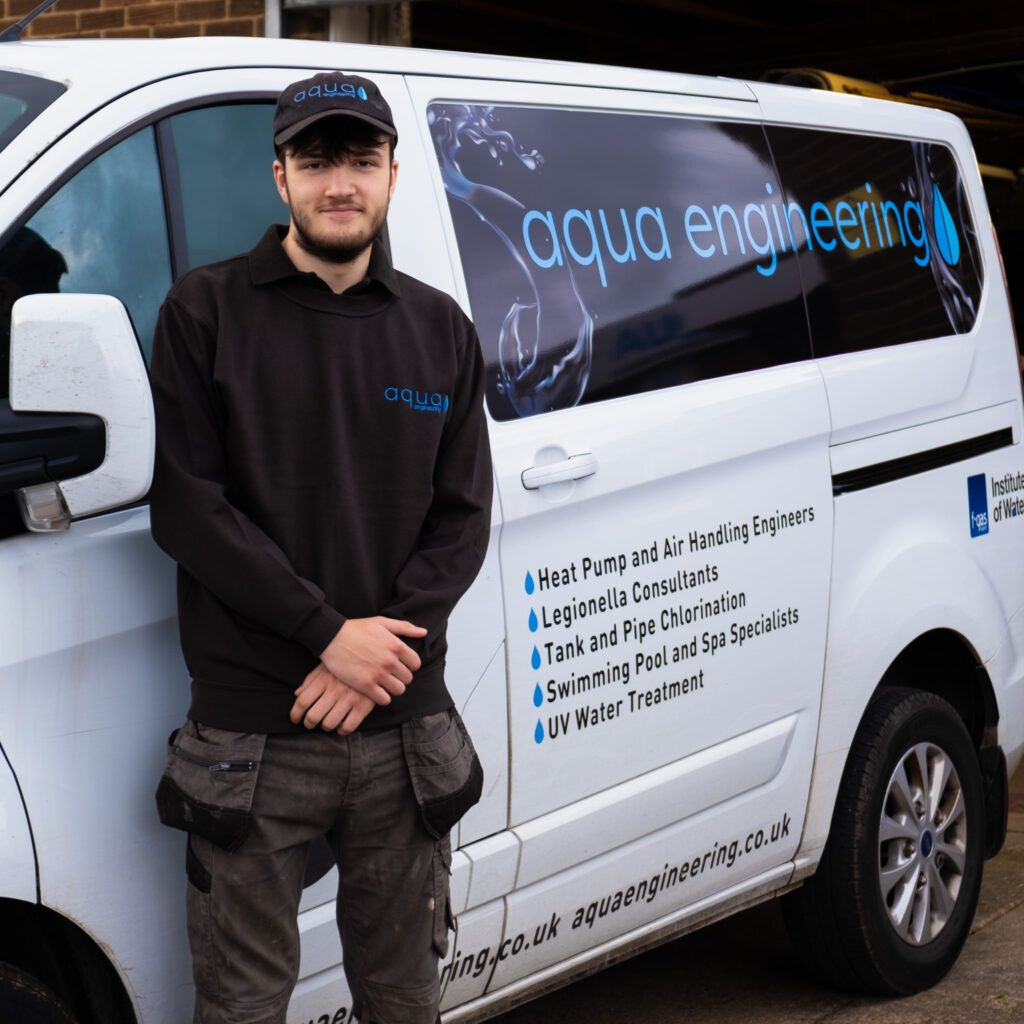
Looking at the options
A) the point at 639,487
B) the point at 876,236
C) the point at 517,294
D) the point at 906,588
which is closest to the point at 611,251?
the point at 517,294

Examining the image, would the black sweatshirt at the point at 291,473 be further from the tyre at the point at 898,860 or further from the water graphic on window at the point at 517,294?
the tyre at the point at 898,860

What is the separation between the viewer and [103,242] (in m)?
2.52

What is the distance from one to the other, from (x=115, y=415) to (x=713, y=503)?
4.74ft

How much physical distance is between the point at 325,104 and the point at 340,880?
3.78 ft

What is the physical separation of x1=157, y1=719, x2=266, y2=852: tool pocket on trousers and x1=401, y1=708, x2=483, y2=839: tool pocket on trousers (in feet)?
0.80

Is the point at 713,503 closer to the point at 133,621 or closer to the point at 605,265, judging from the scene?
the point at 605,265

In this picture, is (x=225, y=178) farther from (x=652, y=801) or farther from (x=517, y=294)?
(x=652, y=801)

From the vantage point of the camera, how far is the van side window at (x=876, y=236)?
3842mm

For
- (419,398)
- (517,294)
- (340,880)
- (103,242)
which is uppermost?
(103,242)

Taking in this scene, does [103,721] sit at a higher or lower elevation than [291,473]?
lower

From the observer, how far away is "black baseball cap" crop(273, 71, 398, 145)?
2453 millimetres

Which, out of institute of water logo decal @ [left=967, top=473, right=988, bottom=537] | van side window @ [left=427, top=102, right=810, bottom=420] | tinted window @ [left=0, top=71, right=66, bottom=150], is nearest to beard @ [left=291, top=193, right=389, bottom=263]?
tinted window @ [left=0, top=71, right=66, bottom=150]

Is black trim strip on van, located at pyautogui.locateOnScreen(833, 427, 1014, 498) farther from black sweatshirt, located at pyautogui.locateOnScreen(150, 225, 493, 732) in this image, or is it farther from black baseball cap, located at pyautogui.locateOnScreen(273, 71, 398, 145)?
black baseball cap, located at pyautogui.locateOnScreen(273, 71, 398, 145)

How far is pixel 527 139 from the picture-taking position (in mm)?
3193
